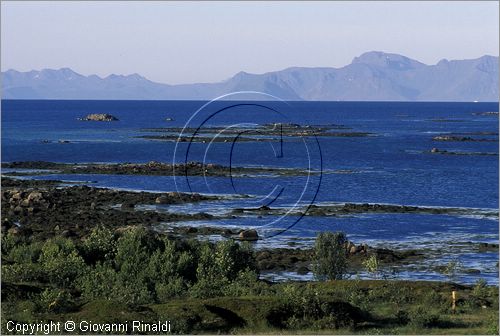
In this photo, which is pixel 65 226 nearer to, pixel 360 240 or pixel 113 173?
pixel 360 240

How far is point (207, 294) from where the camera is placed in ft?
104

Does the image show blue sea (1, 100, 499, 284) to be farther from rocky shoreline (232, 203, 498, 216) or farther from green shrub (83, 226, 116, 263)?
green shrub (83, 226, 116, 263)

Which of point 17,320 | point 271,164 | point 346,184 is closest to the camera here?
point 17,320

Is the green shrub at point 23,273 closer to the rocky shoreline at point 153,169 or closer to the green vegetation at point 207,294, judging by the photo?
the green vegetation at point 207,294

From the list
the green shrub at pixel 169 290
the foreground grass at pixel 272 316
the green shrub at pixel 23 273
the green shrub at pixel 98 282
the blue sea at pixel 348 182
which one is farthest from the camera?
the blue sea at pixel 348 182

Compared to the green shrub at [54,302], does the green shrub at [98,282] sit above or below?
below

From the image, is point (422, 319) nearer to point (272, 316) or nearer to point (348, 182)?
point (272, 316)

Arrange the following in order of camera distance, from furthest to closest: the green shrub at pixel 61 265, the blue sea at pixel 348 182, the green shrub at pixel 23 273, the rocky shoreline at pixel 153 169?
the rocky shoreline at pixel 153 169, the blue sea at pixel 348 182, the green shrub at pixel 61 265, the green shrub at pixel 23 273

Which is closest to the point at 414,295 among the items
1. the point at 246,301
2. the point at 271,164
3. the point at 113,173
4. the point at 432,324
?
the point at 432,324

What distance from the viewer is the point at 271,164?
364 feet

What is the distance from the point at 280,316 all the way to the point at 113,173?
7323 centimetres

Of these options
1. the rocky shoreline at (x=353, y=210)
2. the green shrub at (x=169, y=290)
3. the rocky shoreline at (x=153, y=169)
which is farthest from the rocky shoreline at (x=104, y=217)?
the green shrub at (x=169, y=290)

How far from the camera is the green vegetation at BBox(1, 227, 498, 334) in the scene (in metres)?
25.9

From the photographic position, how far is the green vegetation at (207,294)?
1020 inches
